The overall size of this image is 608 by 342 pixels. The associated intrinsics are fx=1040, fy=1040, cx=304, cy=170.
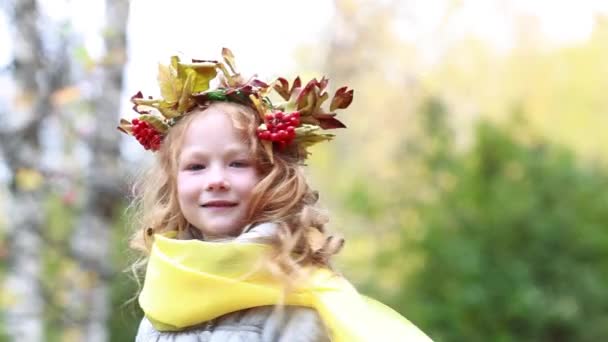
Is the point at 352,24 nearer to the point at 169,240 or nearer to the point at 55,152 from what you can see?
the point at 55,152

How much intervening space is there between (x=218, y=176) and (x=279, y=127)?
0.59 feet

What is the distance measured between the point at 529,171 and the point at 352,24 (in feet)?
24.8

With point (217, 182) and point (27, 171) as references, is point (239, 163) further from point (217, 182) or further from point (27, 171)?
point (27, 171)

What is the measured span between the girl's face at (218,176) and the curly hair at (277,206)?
0.02 m

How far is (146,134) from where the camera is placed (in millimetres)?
2561

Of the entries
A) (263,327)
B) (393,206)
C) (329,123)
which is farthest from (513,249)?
(263,327)

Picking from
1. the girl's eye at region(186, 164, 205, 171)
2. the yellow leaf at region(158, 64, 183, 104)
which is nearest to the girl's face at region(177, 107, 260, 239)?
the girl's eye at region(186, 164, 205, 171)

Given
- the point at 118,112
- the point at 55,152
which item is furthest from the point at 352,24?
the point at 118,112

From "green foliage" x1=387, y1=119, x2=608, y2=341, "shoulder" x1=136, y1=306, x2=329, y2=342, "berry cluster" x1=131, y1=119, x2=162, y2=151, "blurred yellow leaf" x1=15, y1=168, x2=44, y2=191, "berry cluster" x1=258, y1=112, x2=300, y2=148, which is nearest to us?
"shoulder" x1=136, y1=306, x2=329, y2=342

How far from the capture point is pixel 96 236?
530 centimetres

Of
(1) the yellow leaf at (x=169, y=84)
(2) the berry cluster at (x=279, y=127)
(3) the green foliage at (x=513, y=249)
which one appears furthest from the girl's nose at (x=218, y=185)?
(3) the green foliage at (x=513, y=249)

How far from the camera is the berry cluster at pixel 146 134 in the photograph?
2.55m

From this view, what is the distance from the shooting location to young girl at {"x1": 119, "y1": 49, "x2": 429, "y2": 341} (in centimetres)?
227

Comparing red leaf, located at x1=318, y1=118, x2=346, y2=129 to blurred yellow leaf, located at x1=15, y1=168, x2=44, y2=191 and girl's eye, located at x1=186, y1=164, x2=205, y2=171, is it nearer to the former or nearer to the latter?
girl's eye, located at x1=186, y1=164, x2=205, y2=171
